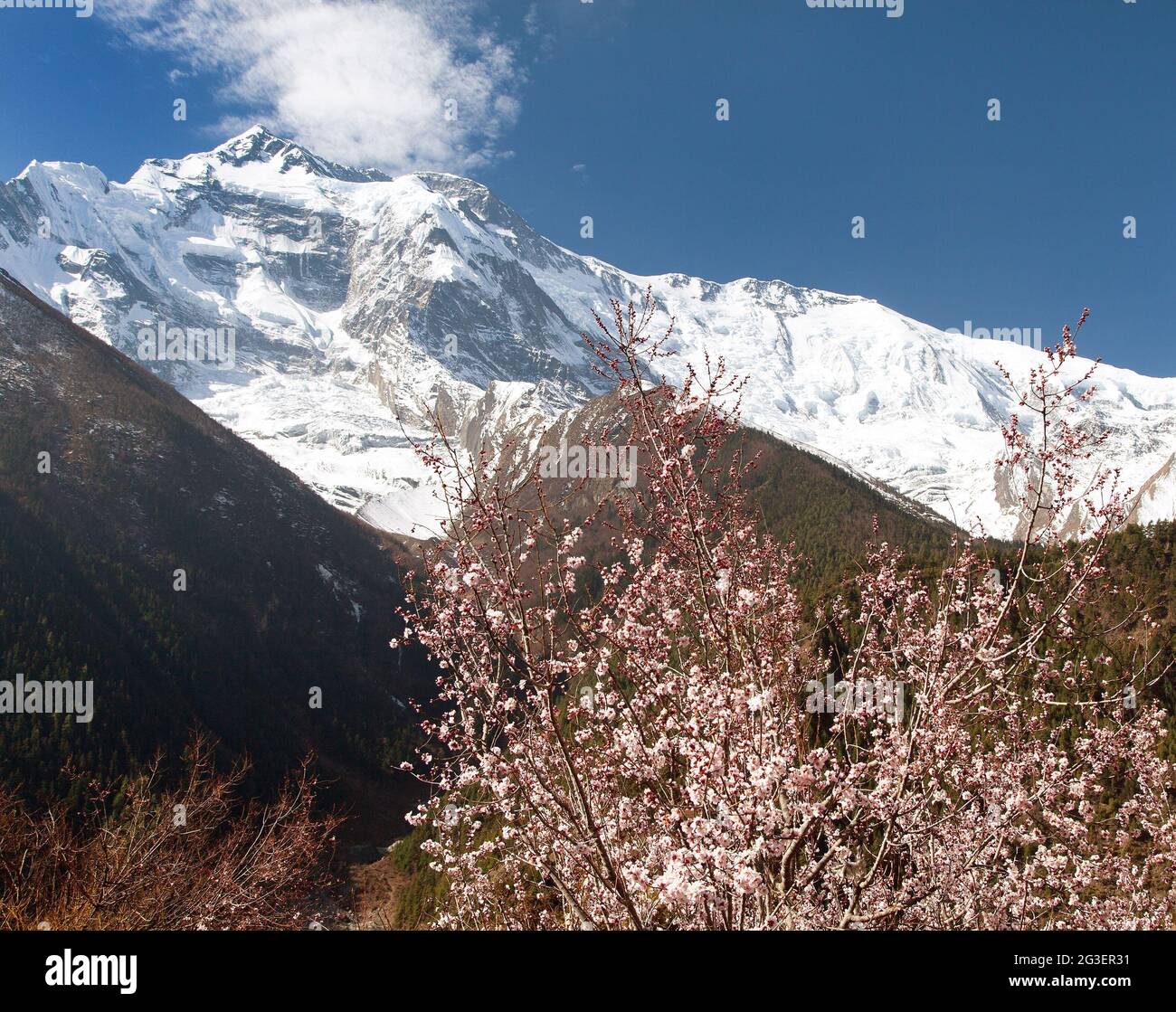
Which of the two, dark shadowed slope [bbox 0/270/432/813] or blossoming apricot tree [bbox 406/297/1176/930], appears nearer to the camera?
blossoming apricot tree [bbox 406/297/1176/930]

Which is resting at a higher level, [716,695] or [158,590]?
[716,695]

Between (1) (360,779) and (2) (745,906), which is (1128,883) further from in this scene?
(1) (360,779)

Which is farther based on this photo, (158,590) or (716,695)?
(158,590)

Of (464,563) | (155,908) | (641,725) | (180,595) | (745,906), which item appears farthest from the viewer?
(180,595)

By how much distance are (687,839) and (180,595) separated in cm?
13035

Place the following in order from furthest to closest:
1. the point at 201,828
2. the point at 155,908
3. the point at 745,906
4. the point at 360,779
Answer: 1. the point at 360,779
2. the point at 201,828
3. the point at 155,908
4. the point at 745,906

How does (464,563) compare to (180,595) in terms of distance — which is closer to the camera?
(464,563)

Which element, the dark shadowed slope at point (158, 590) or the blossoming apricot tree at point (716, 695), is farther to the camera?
the dark shadowed slope at point (158, 590)

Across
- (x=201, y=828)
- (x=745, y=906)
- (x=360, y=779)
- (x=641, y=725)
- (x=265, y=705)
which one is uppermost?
(x=641, y=725)
